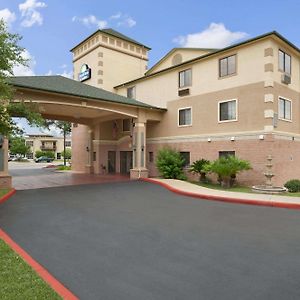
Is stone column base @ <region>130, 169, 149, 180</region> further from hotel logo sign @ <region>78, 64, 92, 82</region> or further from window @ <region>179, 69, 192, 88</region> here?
hotel logo sign @ <region>78, 64, 92, 82</region>

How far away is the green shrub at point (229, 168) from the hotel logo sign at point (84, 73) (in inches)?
743

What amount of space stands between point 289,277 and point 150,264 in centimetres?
252

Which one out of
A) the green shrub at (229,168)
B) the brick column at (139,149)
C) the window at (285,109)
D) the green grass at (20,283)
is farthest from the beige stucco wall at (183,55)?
the green grass at (20,283)

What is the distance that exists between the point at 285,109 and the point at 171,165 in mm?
8724

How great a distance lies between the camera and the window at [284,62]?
59.1 ft

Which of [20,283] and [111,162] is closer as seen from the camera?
[20,283]

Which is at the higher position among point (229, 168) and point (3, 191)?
point (229, 168)

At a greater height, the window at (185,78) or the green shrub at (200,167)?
the window at (185,78)

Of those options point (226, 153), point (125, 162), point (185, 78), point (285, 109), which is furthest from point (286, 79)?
point (125, 162)

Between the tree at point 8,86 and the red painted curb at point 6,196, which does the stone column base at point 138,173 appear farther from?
the tree at point 8,86

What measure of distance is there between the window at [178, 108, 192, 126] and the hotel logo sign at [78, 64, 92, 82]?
1299cm

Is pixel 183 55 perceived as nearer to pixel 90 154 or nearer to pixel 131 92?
pixel 131 92

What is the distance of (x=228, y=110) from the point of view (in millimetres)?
19266

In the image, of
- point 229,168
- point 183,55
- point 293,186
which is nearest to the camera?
point 293,186
